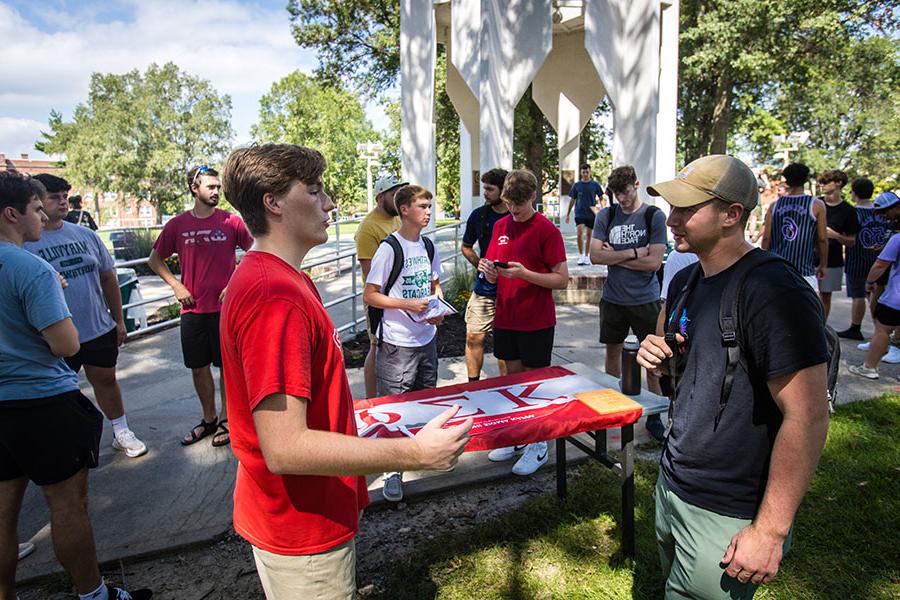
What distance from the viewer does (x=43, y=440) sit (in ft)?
7.73

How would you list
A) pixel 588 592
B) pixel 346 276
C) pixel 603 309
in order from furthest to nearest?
1. pixel 346 276
2. pixel 603 309
3. pixel 588 592

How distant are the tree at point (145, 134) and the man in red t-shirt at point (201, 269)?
197 ft

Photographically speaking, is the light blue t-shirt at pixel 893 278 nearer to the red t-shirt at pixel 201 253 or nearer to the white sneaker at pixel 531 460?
the white sneaker at pixel 531 460

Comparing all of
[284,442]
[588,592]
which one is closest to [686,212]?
[284,442]

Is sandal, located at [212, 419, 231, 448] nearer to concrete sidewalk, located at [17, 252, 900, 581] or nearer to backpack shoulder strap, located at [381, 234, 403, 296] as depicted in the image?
concrete sidewalk, located at [17, 252, 900, 581]

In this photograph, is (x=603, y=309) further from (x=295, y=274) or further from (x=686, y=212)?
(x=295, y=274)

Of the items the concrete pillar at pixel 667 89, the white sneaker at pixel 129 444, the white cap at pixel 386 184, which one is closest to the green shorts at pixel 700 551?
the white cap at pixel 386 184

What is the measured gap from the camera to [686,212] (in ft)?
5.76

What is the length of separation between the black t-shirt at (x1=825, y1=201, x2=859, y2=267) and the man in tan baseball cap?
633cm

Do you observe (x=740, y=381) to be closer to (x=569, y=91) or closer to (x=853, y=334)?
(x=853, y=334)

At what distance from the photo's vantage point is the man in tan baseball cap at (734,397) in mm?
1503

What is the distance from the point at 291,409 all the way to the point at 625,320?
12.2 feet

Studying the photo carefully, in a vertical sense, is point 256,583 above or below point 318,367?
below

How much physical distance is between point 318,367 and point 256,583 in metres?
2.00
